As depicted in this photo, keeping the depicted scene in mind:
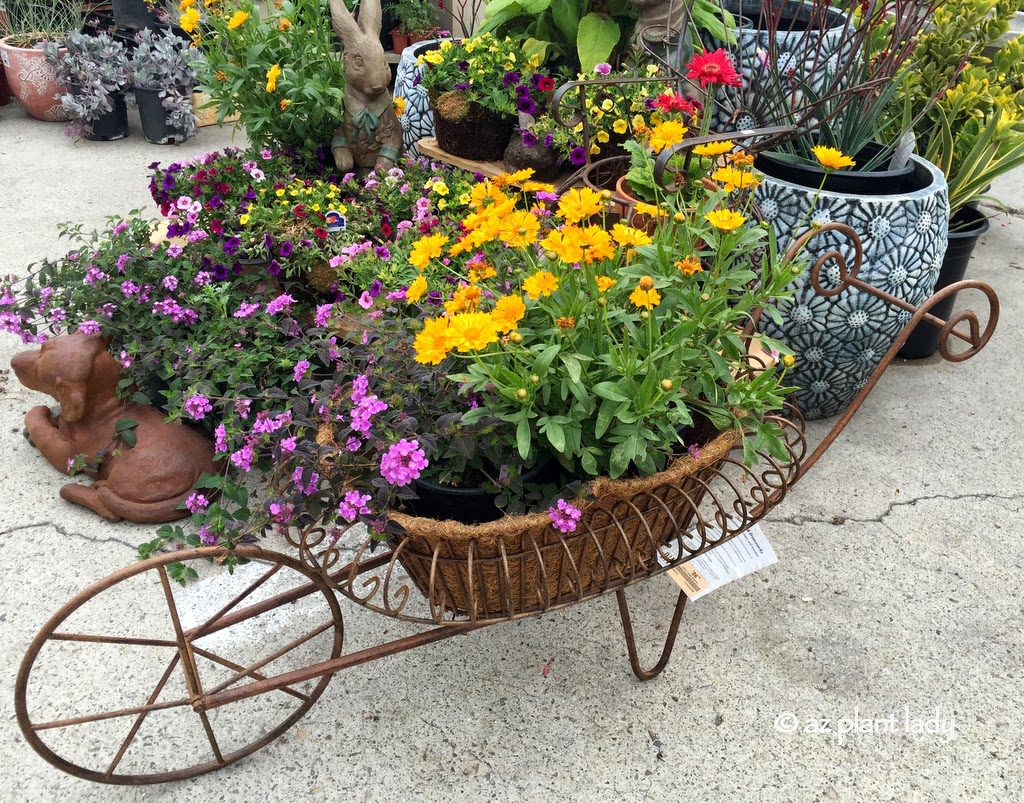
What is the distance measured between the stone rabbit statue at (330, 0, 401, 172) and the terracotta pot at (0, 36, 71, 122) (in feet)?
9.59

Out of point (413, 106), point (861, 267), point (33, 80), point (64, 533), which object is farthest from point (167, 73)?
point (861, 267)

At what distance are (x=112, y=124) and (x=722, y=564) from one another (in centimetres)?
459

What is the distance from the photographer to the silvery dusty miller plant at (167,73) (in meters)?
4.62

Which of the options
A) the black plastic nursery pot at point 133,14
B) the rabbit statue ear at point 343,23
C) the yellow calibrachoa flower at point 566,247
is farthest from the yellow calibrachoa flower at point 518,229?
the black plastic nursery pot at point 133,14

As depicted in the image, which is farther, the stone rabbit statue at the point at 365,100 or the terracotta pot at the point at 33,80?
the terracotta pot at the point at 33,80

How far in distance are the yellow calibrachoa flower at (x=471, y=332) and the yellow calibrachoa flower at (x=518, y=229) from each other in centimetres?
20

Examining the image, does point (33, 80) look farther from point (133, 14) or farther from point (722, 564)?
point (722, 564)

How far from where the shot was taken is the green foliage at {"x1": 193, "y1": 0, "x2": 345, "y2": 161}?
9.39 ft

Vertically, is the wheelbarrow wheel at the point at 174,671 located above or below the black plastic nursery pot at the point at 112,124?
below

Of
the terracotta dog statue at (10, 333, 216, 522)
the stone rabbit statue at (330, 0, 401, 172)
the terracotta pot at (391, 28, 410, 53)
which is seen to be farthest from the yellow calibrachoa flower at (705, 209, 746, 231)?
the terracotta pot at (391, 28, 410, 53)

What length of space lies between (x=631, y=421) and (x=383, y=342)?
551mm

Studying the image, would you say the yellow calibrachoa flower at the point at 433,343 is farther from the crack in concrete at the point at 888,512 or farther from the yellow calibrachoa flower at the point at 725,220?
the crack in concrete at the point at 888,512

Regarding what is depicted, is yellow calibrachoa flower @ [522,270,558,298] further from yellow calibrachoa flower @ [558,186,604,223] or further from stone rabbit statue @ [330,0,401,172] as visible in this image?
stone rabbit statue @ [330,0,401,172]

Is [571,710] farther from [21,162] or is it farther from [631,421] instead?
[21,162]
